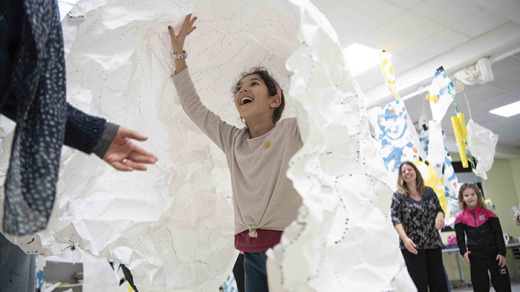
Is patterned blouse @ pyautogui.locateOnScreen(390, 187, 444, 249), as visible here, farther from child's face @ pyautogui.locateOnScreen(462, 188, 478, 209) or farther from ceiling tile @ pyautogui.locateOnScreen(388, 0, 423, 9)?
ceiling tile @ pyautogui.locateOnScreen(388, 0, 423, 9)

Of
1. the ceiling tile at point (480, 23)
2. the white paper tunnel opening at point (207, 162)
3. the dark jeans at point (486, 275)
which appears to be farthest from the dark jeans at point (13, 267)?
the ceiling tile at point (480, 23)

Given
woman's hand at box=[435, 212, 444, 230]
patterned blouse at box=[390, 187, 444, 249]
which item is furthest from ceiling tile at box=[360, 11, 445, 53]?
woman's hand at box=[435, 212, 444, 230]

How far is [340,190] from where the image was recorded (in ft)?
2.73

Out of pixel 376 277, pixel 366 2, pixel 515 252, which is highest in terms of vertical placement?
pixel 366 2

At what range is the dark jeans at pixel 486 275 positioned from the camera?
3.15 m

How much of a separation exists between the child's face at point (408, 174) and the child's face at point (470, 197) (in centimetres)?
93

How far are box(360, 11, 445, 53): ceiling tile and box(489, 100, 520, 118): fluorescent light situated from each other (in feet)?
10.2

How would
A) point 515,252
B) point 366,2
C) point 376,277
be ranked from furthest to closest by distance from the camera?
point 515,252
point 366,2
point 376,277

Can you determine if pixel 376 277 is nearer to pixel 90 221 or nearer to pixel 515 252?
pixel 90 221

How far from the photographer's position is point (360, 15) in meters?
3.51

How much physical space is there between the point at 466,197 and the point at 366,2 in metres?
1.80

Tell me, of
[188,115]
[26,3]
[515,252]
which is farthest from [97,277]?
[515,252]

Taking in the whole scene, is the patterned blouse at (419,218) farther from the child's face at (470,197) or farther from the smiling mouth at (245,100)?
the smiling mouth at (245,100)

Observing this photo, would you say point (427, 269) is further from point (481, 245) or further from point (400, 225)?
point (481, 245)
